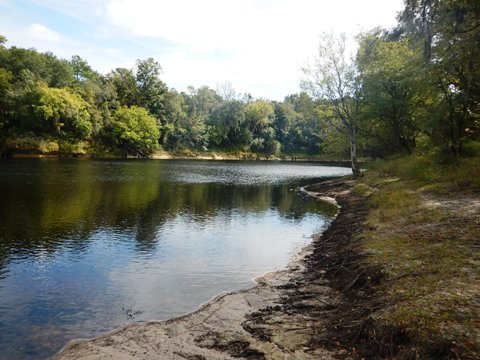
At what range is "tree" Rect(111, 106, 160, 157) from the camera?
101 meters

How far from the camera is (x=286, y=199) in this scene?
127 ft

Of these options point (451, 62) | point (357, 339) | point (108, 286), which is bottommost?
point (108, 286)

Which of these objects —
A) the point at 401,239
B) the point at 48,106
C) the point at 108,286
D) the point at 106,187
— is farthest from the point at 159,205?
the point at 48,106

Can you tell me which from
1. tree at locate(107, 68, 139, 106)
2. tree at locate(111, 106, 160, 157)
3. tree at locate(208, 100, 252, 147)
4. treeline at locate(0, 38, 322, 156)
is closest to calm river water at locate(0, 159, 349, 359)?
treeline at locate(0, 38, 322, 156)

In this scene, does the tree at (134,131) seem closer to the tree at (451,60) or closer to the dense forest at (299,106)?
the dense forest at (299,106)

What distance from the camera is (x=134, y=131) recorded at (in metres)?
102

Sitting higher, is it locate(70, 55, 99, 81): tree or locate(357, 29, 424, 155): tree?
locate(70, 55, 99, 81): tree

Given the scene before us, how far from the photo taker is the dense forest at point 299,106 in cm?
2255

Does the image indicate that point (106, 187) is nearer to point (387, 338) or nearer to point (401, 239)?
point (401, 239)

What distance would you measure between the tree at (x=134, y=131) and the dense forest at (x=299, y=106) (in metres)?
0.31

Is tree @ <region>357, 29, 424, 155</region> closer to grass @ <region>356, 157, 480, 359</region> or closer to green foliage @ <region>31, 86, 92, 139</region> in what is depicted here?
grass @ <region>356, 157, 480, 359</region>

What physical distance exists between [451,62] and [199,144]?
11163 cm

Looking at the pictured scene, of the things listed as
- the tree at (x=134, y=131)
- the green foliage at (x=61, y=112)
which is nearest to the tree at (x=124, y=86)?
the tree at (x=134, y=131)

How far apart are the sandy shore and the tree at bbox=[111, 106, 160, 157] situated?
94237mm
